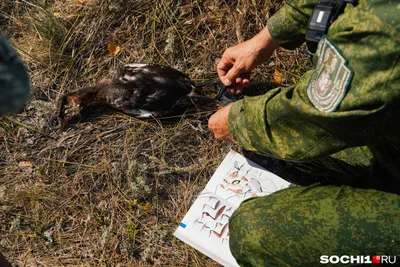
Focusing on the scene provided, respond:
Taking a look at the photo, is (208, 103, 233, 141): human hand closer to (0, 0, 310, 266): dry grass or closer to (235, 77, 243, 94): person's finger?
(235, 77, 243, 94): person's finger

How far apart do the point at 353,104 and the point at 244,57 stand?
125 centimetres

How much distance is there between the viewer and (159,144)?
316cm

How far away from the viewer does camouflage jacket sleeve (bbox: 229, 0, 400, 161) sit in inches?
56.2

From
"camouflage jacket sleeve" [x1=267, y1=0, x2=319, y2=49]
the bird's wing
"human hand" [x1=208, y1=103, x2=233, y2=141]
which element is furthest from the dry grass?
"camouflage jacket sleeve" [x1=267, y1=0, x2=319, y2=49]

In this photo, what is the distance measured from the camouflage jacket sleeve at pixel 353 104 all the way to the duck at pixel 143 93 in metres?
1.11

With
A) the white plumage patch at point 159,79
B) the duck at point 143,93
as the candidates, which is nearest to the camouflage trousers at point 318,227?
the duck at point 143,93

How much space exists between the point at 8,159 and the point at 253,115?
2195 mm

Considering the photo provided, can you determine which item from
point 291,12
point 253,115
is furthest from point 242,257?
point 291,12

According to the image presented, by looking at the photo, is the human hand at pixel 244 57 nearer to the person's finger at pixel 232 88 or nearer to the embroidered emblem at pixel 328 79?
the person's finger at pixel 232 88

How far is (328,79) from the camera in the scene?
64.0 inches

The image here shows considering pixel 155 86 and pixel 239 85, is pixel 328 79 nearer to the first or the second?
pixel 239 85

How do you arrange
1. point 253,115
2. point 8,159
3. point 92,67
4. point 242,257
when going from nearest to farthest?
point 253,115, point 242,257, point 8,159, point 92,67

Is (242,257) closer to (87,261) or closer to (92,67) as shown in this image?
(87,261)

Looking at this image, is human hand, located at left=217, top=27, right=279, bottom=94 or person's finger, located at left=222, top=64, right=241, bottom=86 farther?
person's finger, located at left=222, top=64, right=241, bottom=86
